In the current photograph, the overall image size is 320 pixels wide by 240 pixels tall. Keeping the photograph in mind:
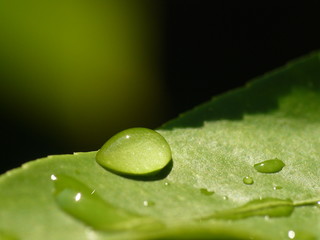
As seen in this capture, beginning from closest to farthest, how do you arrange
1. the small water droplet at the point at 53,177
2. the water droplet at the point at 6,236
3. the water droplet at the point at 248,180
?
the water droplet at the point at 6,236, the small water droplet at the point at 53,177, the water droplet at the point at 248,180

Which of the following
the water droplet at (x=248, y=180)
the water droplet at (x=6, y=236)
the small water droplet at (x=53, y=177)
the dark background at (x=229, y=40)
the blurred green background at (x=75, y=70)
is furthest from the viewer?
the dark background at (x=229, y=40)

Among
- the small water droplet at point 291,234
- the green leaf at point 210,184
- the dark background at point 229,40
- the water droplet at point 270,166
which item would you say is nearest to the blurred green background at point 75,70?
the dark background at point 229,40

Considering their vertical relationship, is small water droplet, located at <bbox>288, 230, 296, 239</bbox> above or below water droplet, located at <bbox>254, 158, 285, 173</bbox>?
below

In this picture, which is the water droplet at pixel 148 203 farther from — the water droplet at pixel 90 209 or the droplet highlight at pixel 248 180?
the droplet highlight at pixel 248 180

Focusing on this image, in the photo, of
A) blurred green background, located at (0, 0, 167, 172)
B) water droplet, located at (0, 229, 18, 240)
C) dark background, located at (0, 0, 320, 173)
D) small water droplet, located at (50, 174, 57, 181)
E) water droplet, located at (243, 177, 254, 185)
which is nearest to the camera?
water droplet, located at (0, 229, 18, 240)

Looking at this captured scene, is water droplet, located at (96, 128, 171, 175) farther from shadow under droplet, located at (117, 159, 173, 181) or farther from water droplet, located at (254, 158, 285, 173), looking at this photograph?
water droplet, located at (254, 158, 285, 173)

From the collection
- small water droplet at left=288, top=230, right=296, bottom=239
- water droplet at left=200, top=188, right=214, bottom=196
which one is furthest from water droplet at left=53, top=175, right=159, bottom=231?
small water droplet at left=288, top=230, right=296, bottom=239
